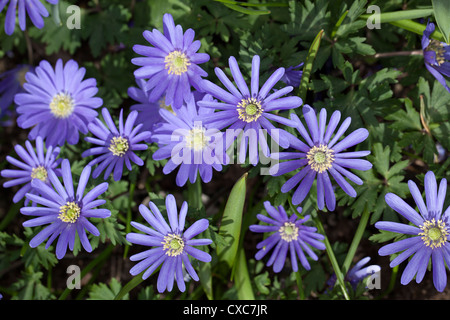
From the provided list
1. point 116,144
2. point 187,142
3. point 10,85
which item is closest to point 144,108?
point 116,144

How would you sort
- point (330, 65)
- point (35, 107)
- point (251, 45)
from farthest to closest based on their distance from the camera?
point (330, 65)
point (35, 107)
point (251, 45)

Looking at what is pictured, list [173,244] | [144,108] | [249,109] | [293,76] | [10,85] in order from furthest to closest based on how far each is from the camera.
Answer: [10,85] → [144,108] → [293,76] → [173,244] → [249,109]

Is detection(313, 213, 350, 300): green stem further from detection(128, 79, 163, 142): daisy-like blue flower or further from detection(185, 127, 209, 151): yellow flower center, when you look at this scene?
detection(128, 79, 163, 142): daisy-like blue flower

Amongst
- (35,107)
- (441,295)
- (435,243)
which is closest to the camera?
(435,243)

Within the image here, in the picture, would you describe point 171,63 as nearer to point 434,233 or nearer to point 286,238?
point 286,238

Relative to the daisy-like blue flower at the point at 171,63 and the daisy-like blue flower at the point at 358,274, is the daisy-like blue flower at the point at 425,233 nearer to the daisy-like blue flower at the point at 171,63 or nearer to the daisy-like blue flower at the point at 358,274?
the daisy-like blue flower at the point at 358,274
